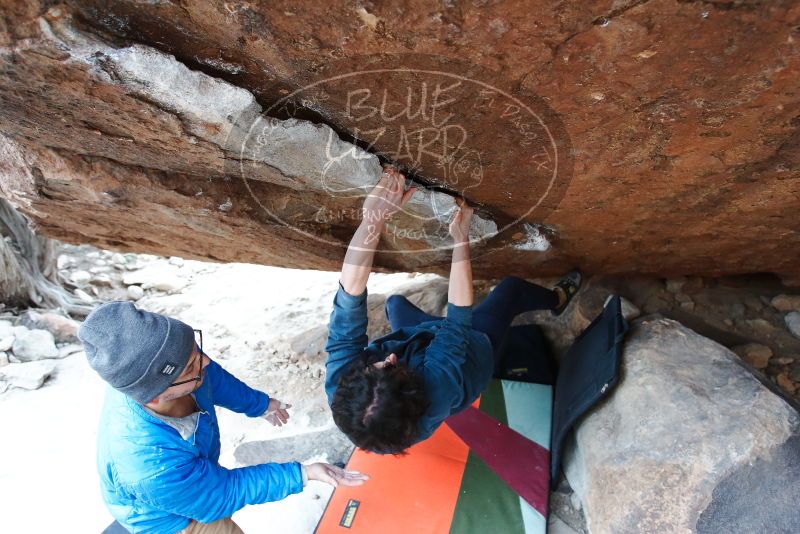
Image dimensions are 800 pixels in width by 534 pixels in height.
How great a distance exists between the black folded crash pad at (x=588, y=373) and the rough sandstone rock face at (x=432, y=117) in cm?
46

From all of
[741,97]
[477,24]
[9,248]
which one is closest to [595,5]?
[477,24]

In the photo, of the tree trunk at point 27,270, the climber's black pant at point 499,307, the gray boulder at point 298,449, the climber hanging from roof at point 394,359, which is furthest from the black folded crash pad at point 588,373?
the tree trunk at point 27,270

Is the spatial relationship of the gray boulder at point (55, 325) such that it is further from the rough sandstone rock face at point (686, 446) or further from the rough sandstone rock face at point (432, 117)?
the rough sandstone rock face at point (686, 446)

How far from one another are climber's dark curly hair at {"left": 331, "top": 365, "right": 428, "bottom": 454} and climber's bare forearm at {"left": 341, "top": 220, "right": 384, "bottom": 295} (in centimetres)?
37

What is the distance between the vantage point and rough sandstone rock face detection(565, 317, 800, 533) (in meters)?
1.85

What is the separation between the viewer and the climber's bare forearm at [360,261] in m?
2.06

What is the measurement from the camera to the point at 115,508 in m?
1.93

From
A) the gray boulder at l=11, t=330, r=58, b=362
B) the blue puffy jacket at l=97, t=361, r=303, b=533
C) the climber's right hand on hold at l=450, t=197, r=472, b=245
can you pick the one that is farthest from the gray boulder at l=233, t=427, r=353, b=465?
the gray boulder at l=11, t=330, r=58, b=362

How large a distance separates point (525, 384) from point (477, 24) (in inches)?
105

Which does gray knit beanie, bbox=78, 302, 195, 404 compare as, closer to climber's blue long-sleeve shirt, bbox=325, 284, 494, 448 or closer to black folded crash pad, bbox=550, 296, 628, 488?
climber's blue long-sleeve shirt, bbox=325, 284, 494, 448

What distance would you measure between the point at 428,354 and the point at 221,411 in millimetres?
2103

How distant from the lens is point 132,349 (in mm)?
1648

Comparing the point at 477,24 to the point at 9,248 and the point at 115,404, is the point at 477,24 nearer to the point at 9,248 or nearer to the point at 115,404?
the point at 115,404

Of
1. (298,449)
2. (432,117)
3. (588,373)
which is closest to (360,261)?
(432,117)
